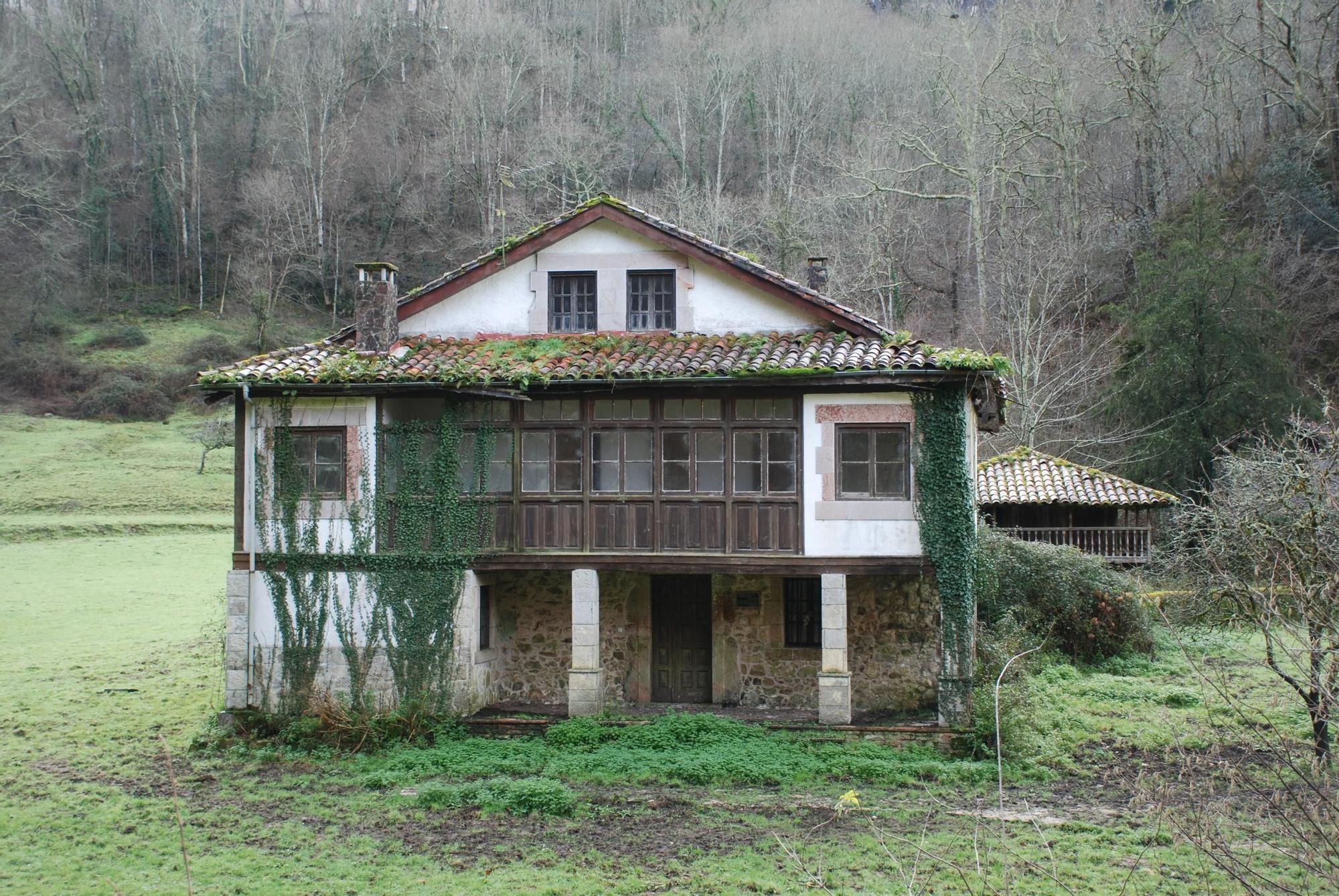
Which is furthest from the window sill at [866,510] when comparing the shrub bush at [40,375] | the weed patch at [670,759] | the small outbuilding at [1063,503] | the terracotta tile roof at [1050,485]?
the shrub bush at [40,375]

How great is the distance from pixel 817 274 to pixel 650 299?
3106 mm

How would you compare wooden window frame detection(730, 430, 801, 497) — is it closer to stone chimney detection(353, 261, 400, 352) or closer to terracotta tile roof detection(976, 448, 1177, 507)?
stone chimney detection(353, 261, 400, 352)

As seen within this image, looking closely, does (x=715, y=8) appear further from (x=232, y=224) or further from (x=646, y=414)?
(x=646, y=414)

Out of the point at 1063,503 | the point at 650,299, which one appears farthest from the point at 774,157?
the point at 650,299

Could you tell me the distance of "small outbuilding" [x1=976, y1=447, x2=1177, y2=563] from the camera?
26.0m

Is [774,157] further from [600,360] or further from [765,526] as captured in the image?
[765,526]

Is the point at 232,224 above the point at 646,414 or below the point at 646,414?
above

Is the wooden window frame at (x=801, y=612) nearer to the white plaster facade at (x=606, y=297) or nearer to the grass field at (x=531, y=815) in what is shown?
the grass field at (x=531, y=815)

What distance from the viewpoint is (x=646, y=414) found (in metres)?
16.5

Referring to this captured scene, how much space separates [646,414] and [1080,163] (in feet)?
92.7

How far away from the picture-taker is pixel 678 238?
671 inches

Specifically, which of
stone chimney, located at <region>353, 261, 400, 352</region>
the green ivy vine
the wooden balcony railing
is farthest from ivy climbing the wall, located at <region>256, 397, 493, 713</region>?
the wooden balcony railing

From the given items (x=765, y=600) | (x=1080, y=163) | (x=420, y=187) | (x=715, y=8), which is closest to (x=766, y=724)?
(x=765, y=600)

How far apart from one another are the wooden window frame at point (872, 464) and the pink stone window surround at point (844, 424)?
0.02m
